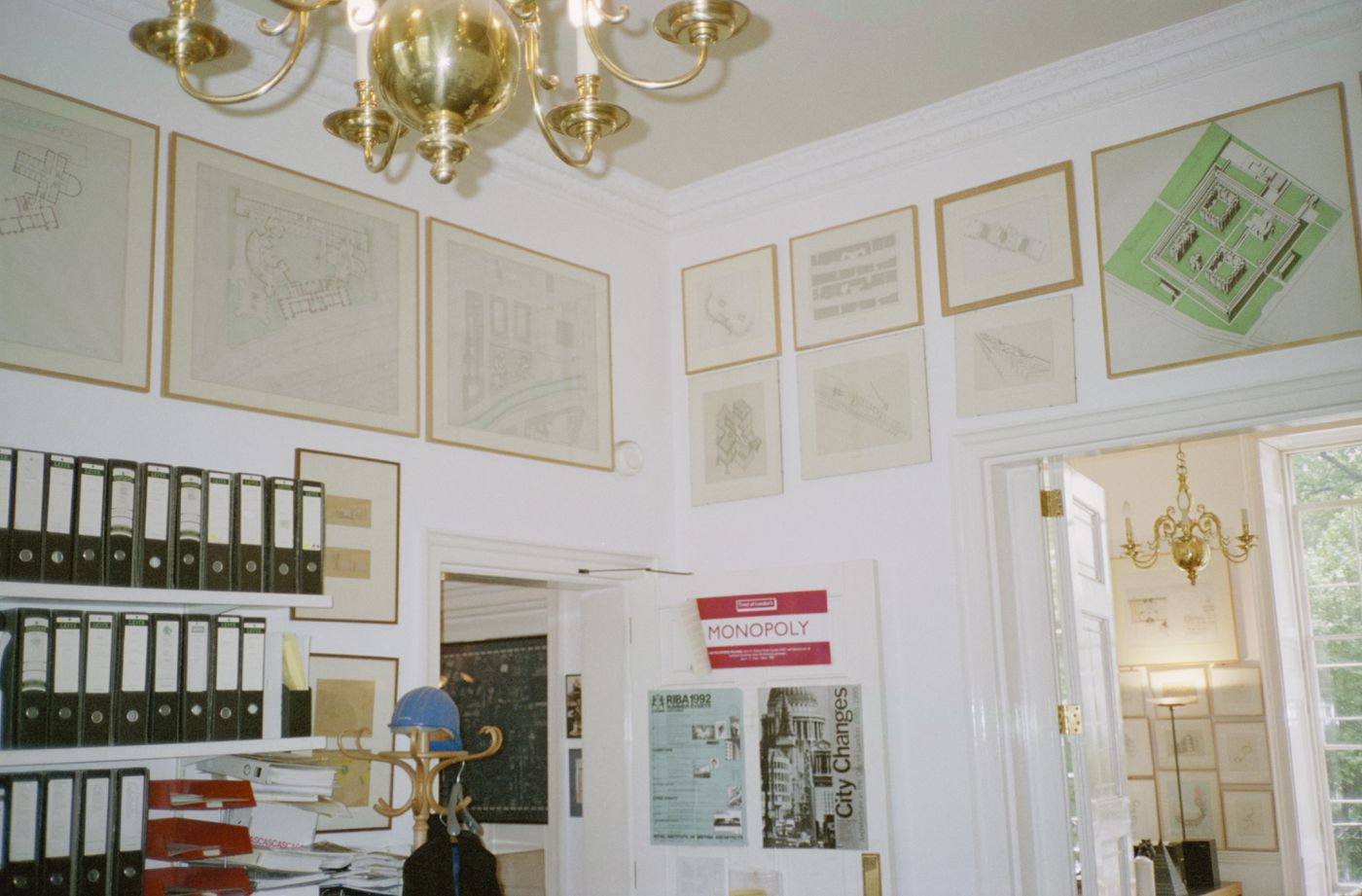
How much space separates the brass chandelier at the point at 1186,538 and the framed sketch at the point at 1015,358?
3.81 meters

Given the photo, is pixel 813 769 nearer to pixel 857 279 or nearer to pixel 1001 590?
pixel 1001 590

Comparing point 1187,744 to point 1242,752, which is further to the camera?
point 1187,744

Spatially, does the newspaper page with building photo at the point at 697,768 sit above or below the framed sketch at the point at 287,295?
below

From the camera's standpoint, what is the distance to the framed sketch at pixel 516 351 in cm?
454

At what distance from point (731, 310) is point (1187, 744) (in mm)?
5206

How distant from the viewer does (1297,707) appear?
27.8 ft

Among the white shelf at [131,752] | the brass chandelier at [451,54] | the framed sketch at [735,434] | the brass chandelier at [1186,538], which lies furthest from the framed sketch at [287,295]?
the brass chandelier at [1186,538]

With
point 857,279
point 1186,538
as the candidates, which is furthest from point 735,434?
point 1186,538

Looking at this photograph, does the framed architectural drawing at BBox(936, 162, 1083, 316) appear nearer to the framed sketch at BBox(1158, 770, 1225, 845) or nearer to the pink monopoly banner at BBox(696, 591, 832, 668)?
the pink monopoly banner at BBox(696, 591, 832, 668)

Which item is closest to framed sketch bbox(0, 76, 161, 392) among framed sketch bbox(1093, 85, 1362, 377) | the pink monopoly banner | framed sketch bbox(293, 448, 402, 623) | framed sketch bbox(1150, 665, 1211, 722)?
framed sketch bbox(293, 448, 402, 623)

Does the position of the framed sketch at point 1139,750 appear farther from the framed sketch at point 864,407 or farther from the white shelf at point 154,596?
the white shelf at point 154,596

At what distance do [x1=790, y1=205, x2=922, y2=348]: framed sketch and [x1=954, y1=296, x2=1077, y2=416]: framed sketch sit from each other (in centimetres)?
26

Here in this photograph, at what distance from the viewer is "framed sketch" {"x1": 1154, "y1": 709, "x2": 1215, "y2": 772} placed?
8.45 metres

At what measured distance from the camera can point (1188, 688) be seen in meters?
8.49
